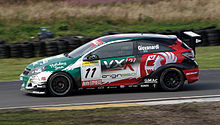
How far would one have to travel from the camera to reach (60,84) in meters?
9.28

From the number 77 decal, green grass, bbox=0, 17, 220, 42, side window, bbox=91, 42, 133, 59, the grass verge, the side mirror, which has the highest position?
green grass, bbox=0, 17, 220, 42

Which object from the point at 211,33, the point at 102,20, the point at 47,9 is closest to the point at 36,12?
the point at 47,9

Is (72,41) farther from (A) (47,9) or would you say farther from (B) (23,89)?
(A) (47,9)

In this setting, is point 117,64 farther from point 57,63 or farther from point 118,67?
point 57,63

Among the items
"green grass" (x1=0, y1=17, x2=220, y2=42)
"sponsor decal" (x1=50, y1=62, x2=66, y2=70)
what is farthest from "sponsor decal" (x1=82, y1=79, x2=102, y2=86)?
"green grass" (x1=0, y1=17, x2=220, y2=42)

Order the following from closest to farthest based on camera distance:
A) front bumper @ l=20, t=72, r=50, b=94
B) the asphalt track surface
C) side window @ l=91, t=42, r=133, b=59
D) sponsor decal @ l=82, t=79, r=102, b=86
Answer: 1. the asphalt track surface
2. front bumper @ l=20, t=72, r=50, b=94
3. sponsor decal @ l=82, t=79, r=102, b=86
4. side window @ l=91, t=42, r=133, b=59

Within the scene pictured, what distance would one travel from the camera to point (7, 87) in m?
11.0

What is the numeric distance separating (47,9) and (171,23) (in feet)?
38.0

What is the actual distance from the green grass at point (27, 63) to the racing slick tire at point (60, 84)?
13.1 ft

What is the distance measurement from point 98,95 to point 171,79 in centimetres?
196

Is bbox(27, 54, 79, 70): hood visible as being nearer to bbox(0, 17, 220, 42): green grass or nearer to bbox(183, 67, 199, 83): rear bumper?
bbox(183, 67, 199, 83): rear bumper

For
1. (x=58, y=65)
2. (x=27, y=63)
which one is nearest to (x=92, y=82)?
(x=58, y=65)

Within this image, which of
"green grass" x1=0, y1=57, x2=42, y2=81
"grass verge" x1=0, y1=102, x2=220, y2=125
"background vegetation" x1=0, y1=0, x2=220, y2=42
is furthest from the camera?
"background vegetation" x1=0, y1=0, x2=220, y2=42

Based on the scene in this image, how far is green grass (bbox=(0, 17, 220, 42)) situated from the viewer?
78.6 feet
